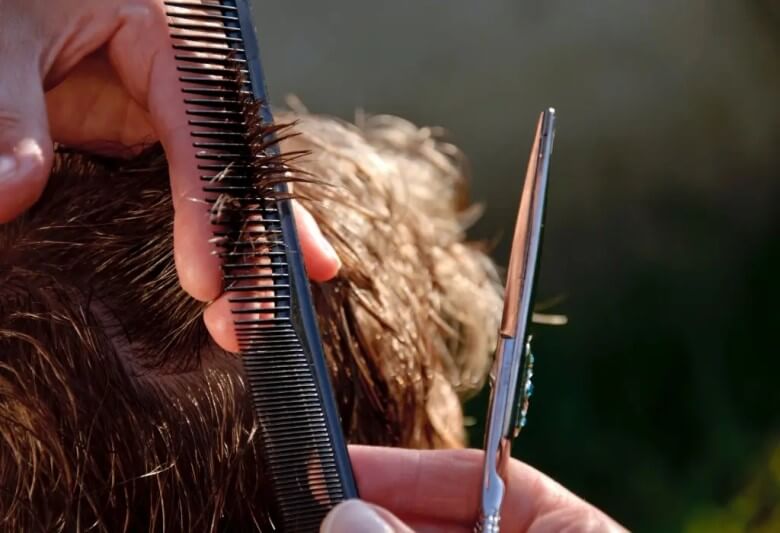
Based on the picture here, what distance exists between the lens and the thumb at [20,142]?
2.15 feet

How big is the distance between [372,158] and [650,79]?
2.90ft

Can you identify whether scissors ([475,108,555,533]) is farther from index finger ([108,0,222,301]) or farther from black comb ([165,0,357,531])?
index finger ([108,0,222,301])

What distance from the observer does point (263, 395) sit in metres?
0.73

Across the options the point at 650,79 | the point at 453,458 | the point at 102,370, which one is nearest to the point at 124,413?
the point at 102,370

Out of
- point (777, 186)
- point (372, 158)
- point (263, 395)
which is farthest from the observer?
point (777, 186)

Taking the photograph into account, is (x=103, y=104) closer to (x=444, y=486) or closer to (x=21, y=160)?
(x=21, y=160)

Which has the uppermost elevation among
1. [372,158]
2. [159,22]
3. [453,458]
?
[159,22]

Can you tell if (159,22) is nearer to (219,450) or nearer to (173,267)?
(173,267)

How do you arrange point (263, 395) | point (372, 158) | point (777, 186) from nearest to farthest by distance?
point (263, 395) < point (372, 158) < point (777, 186)

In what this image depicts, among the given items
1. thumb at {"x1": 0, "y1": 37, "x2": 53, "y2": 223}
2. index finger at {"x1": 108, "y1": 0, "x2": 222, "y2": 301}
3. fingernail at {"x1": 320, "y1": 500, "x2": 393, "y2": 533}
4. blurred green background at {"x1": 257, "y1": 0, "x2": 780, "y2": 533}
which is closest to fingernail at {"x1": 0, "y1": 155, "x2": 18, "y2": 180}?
thumb at {"x1": 0, "y1": 37, "x2": 53, "y2": 223}

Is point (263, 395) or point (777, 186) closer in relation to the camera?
point (263, 395)

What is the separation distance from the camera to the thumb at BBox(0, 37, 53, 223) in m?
0.66

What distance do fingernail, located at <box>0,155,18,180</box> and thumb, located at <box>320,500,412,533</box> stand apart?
33 centimetres

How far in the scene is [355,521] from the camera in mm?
655
